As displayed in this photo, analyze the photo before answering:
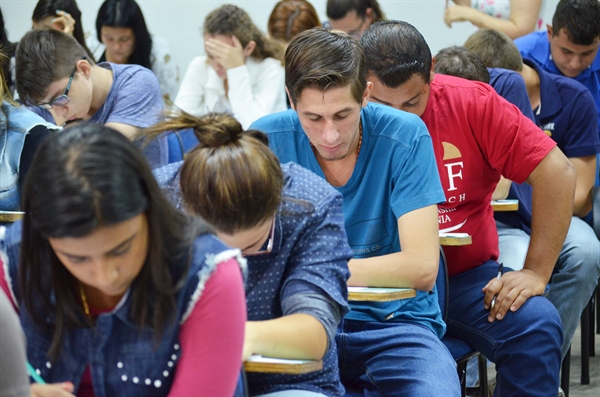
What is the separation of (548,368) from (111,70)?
6.32 ft

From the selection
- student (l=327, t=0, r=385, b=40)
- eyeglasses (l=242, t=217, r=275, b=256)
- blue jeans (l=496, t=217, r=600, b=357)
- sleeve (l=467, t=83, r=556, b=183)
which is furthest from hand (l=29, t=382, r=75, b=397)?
student (l=327, t=0, r=385, b=40)

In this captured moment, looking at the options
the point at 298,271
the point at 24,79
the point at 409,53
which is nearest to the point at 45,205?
the point at 298,271

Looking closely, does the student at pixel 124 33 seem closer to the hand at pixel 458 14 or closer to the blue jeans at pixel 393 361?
the hand at pixel 458 14

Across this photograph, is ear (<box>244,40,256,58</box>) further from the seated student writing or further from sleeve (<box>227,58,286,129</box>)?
the seated student writing

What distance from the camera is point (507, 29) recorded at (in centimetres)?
397

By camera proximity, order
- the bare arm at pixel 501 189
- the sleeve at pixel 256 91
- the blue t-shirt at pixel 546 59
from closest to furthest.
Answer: the bare arm at pixel 501 189, the blue t-shirt at pixel 546 59, the sleeve at pixel 256 91

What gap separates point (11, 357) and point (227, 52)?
9.58ft

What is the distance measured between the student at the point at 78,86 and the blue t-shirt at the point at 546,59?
1.74 meters

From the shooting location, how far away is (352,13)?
13.3 ft

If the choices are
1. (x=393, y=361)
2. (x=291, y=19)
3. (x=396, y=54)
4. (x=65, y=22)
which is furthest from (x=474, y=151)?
(x=65, y=22)

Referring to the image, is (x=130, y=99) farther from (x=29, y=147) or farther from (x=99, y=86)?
(x=29, y=147)

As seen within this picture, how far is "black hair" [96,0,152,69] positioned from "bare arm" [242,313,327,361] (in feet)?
9.70

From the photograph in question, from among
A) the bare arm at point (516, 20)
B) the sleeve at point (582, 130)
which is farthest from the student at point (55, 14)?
the sleeve at point (582, 130)

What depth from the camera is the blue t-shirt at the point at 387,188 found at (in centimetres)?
183
